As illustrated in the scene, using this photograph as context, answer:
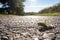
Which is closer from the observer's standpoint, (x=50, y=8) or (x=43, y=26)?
(x=43, y=26)

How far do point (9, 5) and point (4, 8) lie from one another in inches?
60.1

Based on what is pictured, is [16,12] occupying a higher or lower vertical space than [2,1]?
lower

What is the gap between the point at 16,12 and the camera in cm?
4325

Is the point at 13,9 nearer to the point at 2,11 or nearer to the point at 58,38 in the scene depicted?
the point at 2,11

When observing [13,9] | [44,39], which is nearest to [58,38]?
[44,39]

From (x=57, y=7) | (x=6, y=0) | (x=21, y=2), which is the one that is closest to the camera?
(x=6, y=0)

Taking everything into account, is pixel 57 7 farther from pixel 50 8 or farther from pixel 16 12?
pixel 16 12

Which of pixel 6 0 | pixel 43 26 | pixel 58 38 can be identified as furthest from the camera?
pixel 6 0

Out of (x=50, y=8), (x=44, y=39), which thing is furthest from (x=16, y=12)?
(x=44, y=39)

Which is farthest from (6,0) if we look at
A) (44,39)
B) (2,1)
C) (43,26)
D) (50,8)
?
(44,39)

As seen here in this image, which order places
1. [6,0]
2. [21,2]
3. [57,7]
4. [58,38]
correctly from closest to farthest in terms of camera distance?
[58,38] < [6,0] < [21,2] < [57,7]

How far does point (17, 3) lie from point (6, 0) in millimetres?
3007

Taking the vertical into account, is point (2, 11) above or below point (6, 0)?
below

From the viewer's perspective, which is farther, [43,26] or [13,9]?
[13,9]
